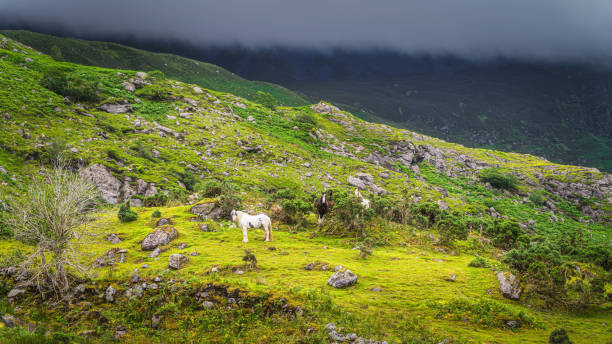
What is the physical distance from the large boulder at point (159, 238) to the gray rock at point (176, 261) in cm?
294

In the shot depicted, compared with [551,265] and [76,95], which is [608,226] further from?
[76,95]

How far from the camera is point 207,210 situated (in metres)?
18.8

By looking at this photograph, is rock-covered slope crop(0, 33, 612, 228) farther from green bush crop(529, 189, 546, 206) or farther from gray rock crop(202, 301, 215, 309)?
gray rock crop(202, 301, 215, 309)

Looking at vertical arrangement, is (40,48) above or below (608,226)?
above

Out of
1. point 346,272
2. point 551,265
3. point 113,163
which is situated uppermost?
point 551,265

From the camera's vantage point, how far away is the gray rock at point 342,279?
9695 mm

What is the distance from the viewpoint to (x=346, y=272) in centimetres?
1008

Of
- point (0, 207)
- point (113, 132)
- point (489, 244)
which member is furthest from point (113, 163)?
point (489, 244)

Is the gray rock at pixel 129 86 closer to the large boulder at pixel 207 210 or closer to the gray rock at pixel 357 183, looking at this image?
the gray rock at pixel 357 183

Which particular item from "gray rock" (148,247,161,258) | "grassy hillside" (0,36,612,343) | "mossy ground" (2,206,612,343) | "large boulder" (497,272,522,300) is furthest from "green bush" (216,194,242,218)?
"large boulder" (497,272,522,300)

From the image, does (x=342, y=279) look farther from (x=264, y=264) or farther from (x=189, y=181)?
(x=189, y=181)

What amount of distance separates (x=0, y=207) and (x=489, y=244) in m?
29.2

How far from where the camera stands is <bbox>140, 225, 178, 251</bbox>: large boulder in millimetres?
13288

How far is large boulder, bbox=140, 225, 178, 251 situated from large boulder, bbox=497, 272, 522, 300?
14.9 m
